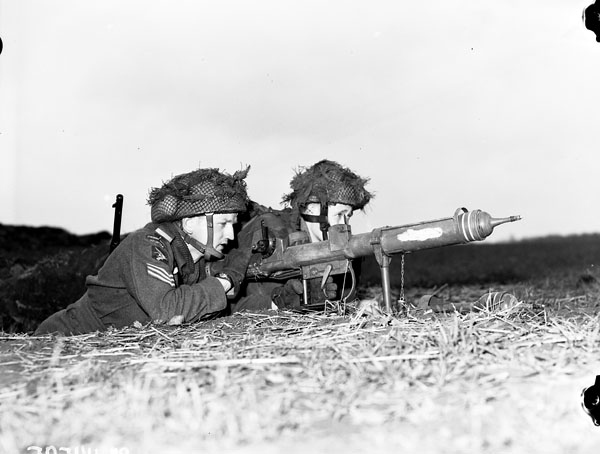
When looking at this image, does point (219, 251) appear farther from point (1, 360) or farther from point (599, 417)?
point (599, 417)

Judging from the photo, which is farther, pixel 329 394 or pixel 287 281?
pixel 287 281

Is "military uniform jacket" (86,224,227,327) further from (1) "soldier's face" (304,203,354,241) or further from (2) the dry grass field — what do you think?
(2) the dry grass field

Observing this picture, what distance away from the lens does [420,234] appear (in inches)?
156

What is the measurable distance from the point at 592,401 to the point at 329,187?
324 cm

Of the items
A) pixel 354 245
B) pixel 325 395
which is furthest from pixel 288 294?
pixel 325 395

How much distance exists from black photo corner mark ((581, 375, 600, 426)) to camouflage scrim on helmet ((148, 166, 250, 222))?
292cm

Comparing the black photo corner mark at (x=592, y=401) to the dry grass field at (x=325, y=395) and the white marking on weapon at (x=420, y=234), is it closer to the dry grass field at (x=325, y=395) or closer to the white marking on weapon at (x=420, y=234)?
the dry grass field at (x=325, y=395)

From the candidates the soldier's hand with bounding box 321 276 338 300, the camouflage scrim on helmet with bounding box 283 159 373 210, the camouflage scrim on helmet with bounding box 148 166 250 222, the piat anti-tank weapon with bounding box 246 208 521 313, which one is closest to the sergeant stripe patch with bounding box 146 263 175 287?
the camouflage scrim on helmet with bounding box 148 166 250 222

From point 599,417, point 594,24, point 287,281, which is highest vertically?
point 594,24

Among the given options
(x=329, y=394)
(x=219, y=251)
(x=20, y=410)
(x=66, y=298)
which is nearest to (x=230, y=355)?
(x=329, y=394)

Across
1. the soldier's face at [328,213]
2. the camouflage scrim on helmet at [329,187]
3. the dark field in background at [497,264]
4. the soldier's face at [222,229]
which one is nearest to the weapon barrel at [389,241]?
the soldier's face at [222,229]

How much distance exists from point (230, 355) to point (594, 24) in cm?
240

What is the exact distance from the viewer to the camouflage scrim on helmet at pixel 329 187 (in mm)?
5215

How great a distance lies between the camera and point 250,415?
2195 millimetres
